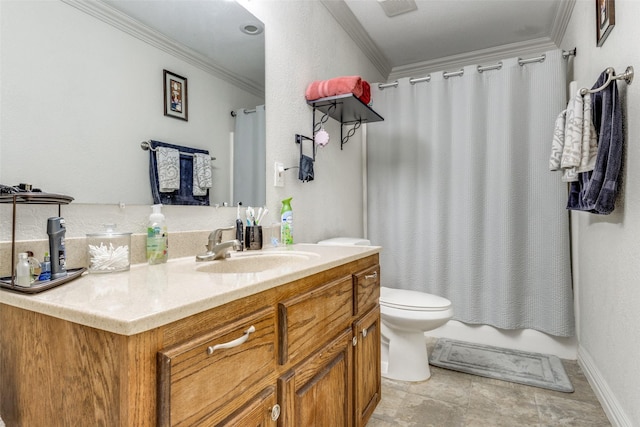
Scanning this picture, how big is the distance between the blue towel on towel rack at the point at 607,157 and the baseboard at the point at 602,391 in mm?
856

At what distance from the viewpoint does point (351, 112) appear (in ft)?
7.05

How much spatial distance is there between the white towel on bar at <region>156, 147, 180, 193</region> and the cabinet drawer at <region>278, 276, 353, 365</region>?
0.60m

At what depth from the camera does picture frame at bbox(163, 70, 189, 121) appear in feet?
3.83

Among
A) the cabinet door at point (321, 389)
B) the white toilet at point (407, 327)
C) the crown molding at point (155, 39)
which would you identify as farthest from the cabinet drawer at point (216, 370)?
the white toilet at point (407, 327)

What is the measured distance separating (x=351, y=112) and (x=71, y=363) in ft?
6.23

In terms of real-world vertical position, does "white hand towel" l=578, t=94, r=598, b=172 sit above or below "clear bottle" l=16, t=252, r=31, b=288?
above

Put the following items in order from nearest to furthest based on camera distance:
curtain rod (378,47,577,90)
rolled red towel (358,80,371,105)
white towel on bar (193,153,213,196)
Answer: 1. white towel on bar (193,153,213,196)
2. rolled red towel (358,80,371,105)
3. curtain rod (378,47,577,90)

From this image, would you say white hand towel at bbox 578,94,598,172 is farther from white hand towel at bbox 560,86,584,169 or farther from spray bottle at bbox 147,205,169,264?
spray bottle at bbox 147,205,169,264

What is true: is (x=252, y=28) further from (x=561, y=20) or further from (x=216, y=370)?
(x=561, y=20)

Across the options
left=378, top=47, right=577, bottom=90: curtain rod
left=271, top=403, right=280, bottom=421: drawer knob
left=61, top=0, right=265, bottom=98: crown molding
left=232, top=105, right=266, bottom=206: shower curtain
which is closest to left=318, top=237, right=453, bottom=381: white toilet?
left=232, top=105, right=266, bottom=206: shower curtain

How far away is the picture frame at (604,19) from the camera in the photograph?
1503 mm

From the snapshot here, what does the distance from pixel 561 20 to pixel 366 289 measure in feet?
7.86

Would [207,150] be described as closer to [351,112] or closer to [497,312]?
[351,112]


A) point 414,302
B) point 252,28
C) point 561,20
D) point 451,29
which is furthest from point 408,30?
point 414,302
